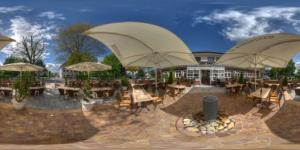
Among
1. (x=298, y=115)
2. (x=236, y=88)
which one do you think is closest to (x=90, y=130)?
(x=298, y=115)

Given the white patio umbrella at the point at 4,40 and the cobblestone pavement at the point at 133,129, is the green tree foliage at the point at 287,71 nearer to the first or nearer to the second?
the cobblestone pavement at the point at 133,129

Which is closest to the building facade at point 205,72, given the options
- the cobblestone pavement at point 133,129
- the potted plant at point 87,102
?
the cobblestone pavement at point 133,129

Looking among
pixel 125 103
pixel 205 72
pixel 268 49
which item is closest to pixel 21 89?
pixel 125 103

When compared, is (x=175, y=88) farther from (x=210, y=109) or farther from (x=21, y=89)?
(x=21, y=89)

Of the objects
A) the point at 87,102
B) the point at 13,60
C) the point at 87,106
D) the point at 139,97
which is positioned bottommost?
the point at 87,106

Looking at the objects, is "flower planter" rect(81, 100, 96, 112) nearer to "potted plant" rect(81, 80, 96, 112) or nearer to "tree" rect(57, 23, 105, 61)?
"potted plant" rect(81, 80, 96, 112)
